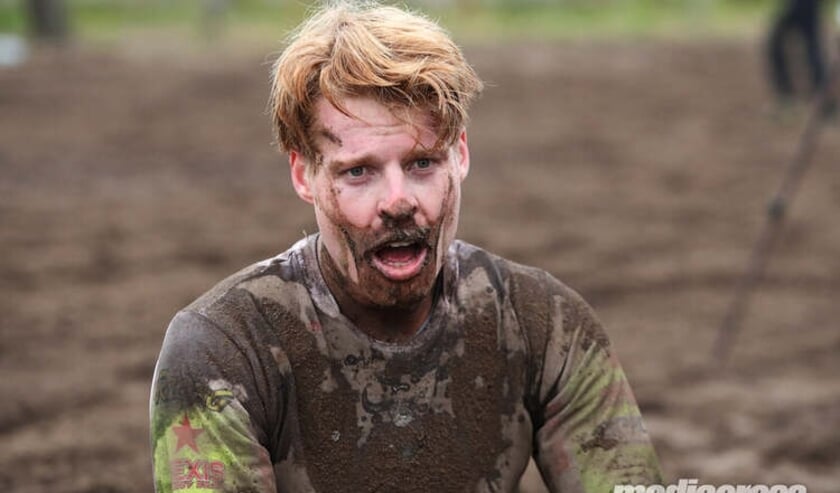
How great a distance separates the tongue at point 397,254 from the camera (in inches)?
104

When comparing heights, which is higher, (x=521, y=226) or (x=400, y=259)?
(x=400, y=259)

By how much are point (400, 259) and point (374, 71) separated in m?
0.34

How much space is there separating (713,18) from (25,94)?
9.31 metres

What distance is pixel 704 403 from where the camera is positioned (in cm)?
629

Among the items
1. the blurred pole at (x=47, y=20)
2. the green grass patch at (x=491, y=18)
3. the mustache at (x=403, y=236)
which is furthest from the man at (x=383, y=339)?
the blurred pole at (x=47, y=20)

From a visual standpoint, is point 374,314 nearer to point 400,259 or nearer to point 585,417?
point 400,259

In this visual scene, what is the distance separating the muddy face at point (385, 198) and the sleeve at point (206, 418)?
0.89ft

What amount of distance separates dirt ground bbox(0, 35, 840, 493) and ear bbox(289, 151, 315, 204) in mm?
2656

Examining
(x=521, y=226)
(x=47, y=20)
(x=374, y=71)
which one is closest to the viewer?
(x=374, y=71)

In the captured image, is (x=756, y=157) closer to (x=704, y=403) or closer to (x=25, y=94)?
(x=704, y=403)

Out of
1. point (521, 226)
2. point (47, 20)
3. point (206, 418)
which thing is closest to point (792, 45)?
point (521, 226)

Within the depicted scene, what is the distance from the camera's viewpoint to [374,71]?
2.53 meters

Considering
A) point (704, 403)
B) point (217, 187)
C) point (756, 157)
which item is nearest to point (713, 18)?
point (756, 157)

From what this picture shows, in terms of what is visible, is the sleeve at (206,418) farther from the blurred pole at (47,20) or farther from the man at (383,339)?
the blurred pole at (47,20)
